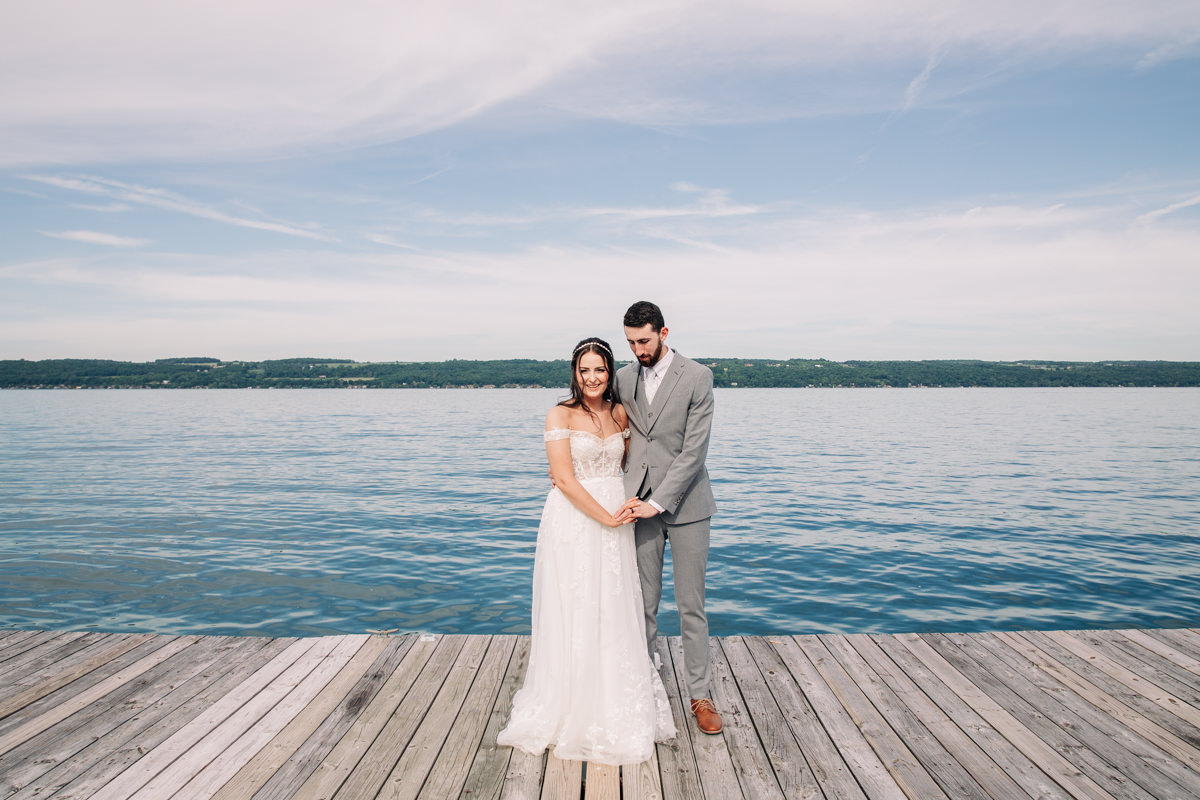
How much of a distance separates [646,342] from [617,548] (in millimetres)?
1170

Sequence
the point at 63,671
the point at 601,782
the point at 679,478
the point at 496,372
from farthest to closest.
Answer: the point at 496,372
the point at 63,671
the point at 679,478
the point at 601,782

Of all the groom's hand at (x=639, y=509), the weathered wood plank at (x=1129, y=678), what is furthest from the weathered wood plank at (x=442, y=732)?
the weathered wood plank at (x=1129, y=678)

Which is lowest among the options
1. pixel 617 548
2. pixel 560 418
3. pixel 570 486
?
pixel 617 548

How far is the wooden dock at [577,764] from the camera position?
3488 millimetres

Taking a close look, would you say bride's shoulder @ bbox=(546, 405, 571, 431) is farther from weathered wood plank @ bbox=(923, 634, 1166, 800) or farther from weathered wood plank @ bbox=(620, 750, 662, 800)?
weathered wood plank @ bbox=(923, 634, 1166, 800)

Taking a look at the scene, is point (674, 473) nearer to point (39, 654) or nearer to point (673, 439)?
point (673, 439)

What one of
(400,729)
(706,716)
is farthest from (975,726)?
(400,729)

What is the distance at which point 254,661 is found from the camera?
5.05m

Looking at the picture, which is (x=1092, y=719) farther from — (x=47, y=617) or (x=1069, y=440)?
(x=1069, y=440)

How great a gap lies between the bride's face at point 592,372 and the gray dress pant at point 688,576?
87 cm

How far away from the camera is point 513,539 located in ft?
46.3

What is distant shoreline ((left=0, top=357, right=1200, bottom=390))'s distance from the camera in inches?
3752

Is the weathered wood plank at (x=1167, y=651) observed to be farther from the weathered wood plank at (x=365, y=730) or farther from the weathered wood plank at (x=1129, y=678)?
the weathered wood plank at (x=365, y=730)

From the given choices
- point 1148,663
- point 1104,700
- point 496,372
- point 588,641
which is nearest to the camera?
point 588,641
